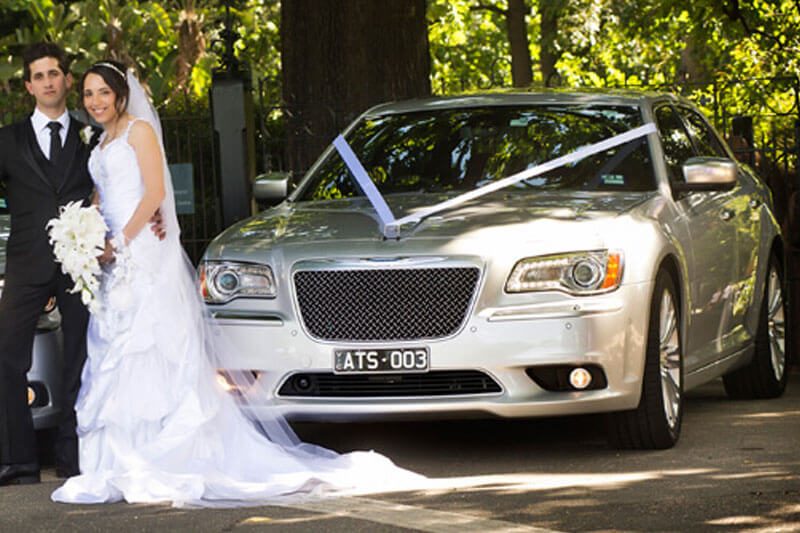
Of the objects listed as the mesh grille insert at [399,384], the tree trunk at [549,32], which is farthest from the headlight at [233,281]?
the tree trunk at [549,32]

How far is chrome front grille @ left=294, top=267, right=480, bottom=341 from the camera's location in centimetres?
712

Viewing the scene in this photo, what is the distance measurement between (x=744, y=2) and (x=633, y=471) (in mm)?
8754

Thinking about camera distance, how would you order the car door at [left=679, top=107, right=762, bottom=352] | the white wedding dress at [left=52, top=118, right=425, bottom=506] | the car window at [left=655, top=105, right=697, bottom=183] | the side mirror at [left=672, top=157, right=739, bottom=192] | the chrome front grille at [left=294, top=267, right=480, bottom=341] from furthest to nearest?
the car door at [left=679, top=107, right=762, bottom=352], the car window at [left=655, top=105, right=697, bottom=183], the side mirror at [left=672, top=157, right=739, bottom=192], the chrome front grille at [left=294, top=267, right=480, bottom=341], the white wedding dress at [left=52, top=118, right=425, bottom=506]

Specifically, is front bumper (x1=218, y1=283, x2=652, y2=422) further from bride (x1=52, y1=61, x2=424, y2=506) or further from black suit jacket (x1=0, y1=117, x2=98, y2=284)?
black suit jacket (x1=0, y1=117, x2=98, y2=284)

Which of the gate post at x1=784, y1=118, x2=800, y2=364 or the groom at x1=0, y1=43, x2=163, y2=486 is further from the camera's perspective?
the gate post at x1=784, y1=118, x2=800, y2=364

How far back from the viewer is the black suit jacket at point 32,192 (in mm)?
7363

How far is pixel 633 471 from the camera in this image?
7012 mm

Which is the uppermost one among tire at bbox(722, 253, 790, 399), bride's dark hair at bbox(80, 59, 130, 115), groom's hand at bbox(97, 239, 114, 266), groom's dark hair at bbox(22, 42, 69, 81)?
groom's dark hair at bbox(22, 42, 69, 81)

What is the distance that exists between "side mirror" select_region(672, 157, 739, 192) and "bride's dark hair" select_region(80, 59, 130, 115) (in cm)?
282

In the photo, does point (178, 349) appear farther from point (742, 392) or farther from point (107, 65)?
point (742, 392)

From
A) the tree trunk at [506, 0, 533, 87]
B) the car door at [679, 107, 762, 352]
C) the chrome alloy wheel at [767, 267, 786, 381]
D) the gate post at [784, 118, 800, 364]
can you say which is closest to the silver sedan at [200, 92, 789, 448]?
the car door at [679, 107, 762, 352]

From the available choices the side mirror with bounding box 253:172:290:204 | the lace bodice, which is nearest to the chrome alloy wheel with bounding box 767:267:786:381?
the side mirror with bounding box 253:172:290:204

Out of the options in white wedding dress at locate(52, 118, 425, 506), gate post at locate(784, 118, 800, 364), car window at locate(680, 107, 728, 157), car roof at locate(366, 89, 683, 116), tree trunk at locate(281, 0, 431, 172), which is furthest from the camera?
tree trunk at locate(281, 0, 431, 172)

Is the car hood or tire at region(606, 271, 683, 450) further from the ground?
the car hood
